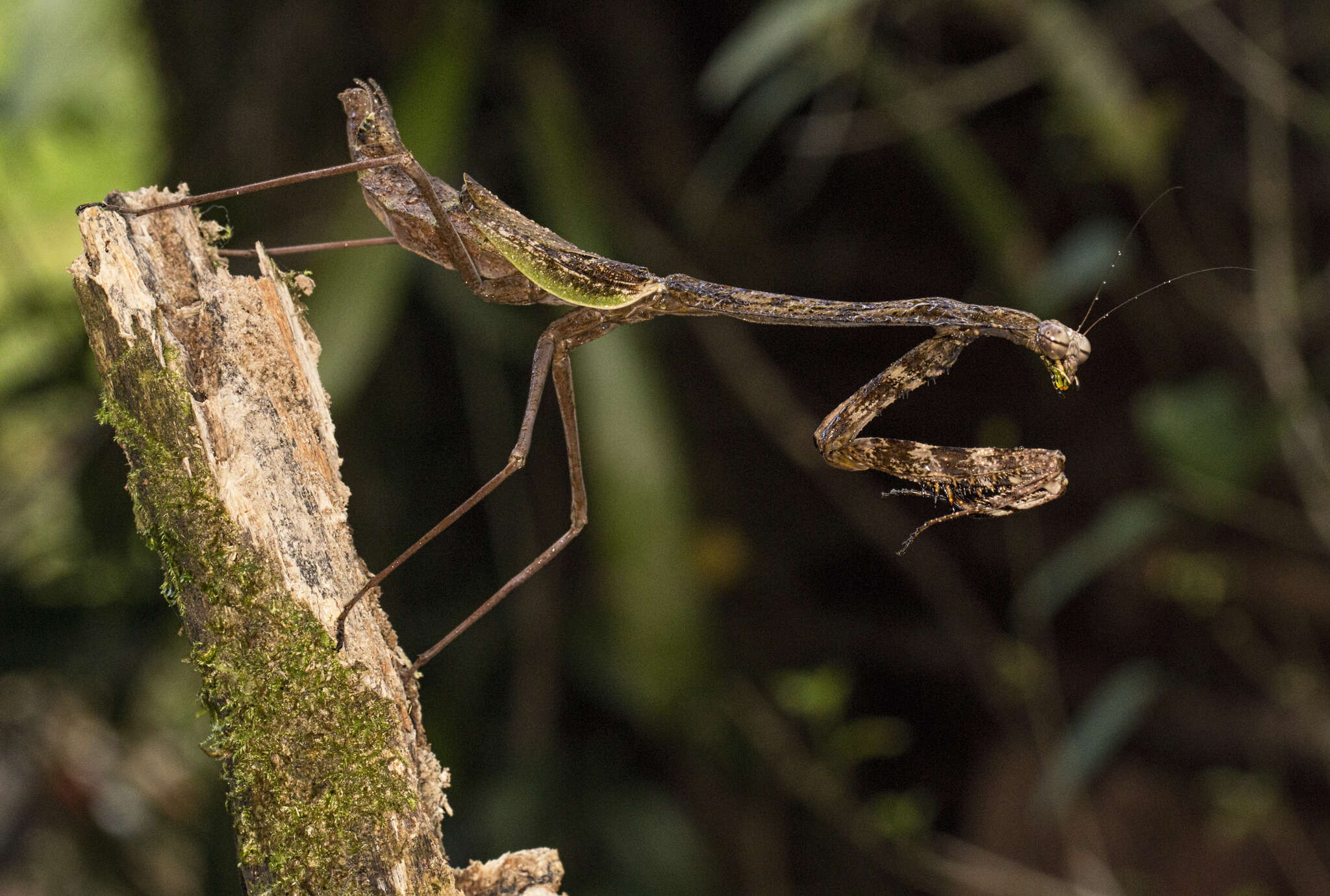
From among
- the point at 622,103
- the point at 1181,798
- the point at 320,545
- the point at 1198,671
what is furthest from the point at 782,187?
the point at 320,545

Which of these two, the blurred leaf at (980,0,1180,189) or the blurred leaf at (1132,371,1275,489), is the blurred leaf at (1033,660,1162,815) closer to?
the blurred leaf at (1132,371,1275,489)

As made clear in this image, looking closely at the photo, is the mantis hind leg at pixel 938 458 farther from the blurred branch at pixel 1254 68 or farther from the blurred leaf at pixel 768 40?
the blurred branch at pixel 1254 68

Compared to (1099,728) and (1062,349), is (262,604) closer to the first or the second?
(1062,349)

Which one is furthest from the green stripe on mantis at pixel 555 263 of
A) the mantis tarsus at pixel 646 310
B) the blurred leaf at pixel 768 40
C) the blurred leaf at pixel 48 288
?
the blurred leaf at pixel 48 288

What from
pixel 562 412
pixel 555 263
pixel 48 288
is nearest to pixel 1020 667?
pixel 562 412

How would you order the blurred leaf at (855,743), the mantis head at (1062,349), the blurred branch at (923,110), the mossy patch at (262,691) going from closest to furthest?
the mossy patch at (262,691)
the mantis head at (1062,349)
the blurred leaf at (855,743)
the blurred branch at (923,110)

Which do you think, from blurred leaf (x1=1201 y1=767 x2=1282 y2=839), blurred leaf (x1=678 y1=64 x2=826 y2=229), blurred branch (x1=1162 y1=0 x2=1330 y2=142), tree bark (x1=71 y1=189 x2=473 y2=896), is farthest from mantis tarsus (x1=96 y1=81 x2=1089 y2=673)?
blurred leaf (x1=1201 y1=767 x2=1282 y2=839)

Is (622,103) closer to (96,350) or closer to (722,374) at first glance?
(722,374)
